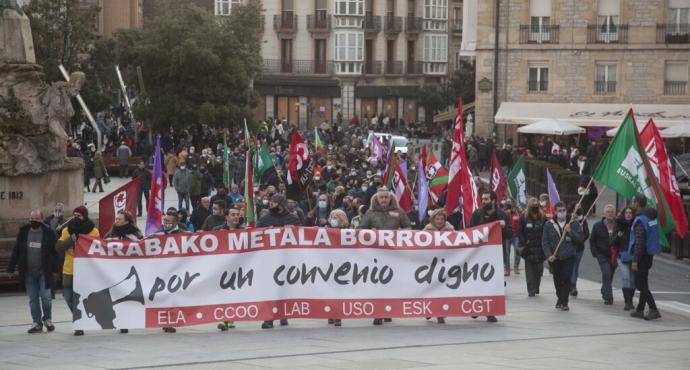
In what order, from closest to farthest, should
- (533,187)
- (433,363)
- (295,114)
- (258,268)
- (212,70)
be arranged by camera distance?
(433,363) → (258,268) → (533,187) → (212,70) → (295,114)

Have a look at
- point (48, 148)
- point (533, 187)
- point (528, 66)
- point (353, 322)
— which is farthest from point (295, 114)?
point (353, 322)

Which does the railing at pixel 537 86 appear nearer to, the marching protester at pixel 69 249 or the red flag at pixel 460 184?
the red flag at pixel 460 184

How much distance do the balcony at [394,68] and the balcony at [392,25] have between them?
1797mm

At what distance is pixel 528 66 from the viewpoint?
197 feet

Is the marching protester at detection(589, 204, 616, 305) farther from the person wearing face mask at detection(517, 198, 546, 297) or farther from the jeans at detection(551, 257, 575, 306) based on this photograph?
the person wearing face mask at detection(517, 198, 546, 297)

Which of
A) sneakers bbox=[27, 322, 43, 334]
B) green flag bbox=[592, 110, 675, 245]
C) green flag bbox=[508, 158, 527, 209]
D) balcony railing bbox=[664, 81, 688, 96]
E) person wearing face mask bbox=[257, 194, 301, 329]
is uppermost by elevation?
balcony railing bbox=[664, 81, 688, 96]

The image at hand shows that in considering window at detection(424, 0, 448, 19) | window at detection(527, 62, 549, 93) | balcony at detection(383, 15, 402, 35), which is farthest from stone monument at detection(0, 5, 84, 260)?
window at detection(424, 0, 448, 19)

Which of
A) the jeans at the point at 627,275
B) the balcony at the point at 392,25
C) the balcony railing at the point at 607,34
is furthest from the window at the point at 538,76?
the jeans at the point at 627,275

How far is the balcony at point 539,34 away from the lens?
59.2 meters

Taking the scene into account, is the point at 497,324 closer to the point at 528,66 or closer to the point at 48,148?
the point at 48,148

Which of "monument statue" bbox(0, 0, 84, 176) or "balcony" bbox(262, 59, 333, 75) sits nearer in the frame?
"monument statue" bbox(0, 0, 84, 176)

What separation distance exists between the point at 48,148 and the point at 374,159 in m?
17.3

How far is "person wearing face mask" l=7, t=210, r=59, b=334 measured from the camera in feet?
54.6

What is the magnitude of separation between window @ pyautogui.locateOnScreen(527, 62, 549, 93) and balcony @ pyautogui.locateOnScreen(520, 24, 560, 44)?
0.99 meters
